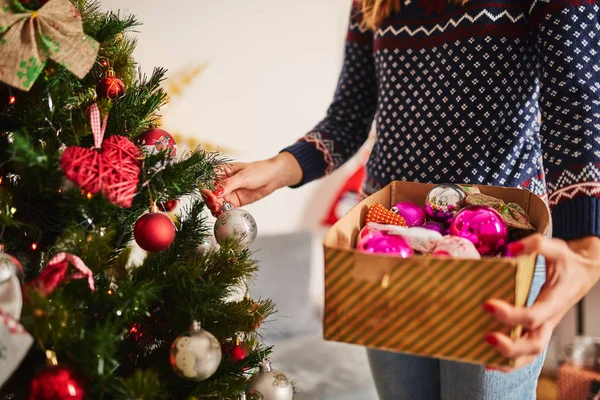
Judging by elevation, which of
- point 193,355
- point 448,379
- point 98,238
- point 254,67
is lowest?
point 448,379

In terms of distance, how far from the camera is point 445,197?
70 centimetres

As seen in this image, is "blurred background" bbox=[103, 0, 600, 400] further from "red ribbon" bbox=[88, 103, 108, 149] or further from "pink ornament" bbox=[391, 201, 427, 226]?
"red ribbon" bbox=[88, 103, 108, 149]

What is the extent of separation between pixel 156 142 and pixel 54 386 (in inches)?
11.6

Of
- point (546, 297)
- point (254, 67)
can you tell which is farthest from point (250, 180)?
point (254, 67)

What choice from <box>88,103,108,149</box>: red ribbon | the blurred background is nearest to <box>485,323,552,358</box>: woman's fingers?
<box>88,103,108,149</box>: red ribbon

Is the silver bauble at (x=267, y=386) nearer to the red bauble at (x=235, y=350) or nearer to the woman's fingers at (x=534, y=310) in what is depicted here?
the red bauble at (x=235, y=350)

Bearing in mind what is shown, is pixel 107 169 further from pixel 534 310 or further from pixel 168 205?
pixel 534 310

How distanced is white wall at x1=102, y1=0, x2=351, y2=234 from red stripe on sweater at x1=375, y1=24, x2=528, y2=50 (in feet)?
4.06

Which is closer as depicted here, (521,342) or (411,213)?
(521,342)

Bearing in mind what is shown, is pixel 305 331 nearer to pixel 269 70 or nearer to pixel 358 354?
pixel 358 354

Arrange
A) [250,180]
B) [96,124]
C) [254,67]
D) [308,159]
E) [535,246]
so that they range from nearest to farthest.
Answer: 1. [535,246]
2. [96,124]
3. [250,180]
4. [308,159]
5. [254,67]

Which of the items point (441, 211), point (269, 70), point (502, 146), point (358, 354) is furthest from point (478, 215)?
Answer: point (269, 70)

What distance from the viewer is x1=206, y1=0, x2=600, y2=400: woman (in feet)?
2.11

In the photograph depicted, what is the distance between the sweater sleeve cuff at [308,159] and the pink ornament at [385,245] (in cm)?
38
